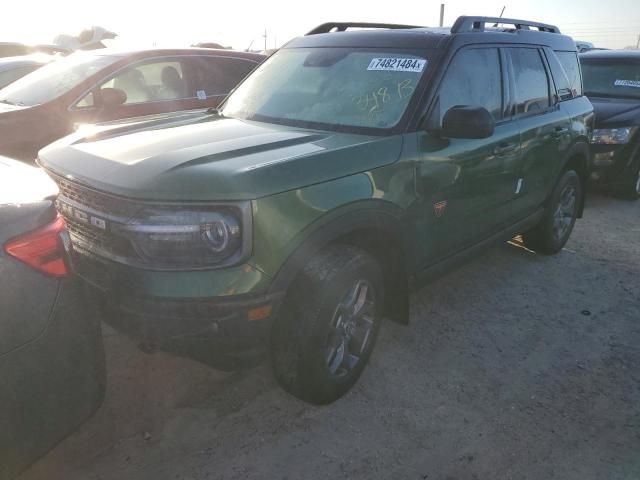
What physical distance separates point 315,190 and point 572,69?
351cm

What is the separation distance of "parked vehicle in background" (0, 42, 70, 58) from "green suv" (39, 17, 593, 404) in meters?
8.12

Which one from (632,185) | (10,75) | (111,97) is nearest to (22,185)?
(111,97)

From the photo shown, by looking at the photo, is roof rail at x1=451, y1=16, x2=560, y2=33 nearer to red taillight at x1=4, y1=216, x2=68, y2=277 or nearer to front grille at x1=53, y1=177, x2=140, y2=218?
front grille at x1=53, y1=177, x2=140, y2=218

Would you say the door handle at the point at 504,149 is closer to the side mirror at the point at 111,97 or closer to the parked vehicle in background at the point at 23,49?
the side mirror at the point at 111,97

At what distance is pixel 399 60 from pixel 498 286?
6.65 feet

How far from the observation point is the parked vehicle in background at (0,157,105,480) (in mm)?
1705

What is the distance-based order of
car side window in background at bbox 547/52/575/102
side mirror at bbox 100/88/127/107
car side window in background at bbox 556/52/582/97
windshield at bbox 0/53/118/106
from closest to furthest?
car side window in background at bbox 547/52/575/102, car side window in background at bbox 556/52/582/97, side mirror at bbox 100/88/127/107, windshield at bbox 0/53/118/106

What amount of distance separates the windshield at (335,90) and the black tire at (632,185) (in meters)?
4.85

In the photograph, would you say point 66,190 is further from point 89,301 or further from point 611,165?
point 611,165

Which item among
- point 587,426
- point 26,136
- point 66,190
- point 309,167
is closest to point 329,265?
point 309,167

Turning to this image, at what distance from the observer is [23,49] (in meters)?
10.2

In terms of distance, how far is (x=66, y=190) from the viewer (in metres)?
2.56

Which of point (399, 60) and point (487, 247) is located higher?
point (399, 60)

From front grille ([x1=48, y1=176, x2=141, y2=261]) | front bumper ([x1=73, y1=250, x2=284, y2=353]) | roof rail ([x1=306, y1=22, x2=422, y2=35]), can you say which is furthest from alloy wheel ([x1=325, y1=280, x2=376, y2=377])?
roof rail ([x1=306, y1=22, x2=422, y2=35])
